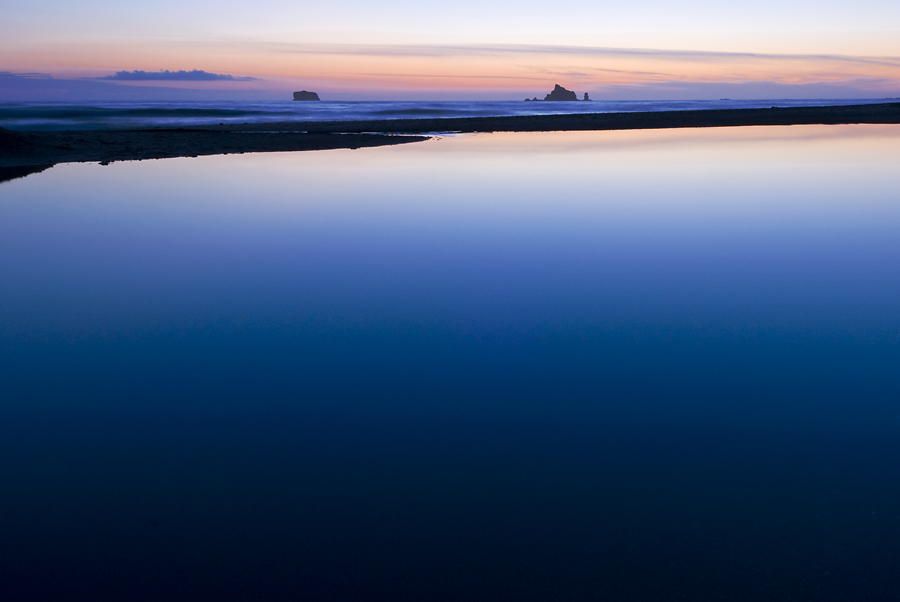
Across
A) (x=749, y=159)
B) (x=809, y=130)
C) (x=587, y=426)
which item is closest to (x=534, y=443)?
(x=587, y=426)

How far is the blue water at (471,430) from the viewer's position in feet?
8.18

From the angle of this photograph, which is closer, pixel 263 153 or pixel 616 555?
pixel 616 555

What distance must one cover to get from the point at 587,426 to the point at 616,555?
3.37 ft

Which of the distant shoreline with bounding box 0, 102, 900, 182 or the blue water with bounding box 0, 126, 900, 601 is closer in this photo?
the blue water with bounding box 0, 126, 900, 601

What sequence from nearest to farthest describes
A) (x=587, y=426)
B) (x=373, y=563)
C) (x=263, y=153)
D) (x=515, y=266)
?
(x=373, y=563) → (x=587, y=426) → (x=515, y=266) → (x=263, y=153)

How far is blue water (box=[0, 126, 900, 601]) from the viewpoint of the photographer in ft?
8.18

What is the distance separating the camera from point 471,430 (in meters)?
3.46

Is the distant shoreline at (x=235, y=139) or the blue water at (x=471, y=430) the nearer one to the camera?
the blue water at (x=471, y=430)

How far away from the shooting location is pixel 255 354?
4559mm

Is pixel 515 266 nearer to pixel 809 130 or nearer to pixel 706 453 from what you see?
pixel 706 453

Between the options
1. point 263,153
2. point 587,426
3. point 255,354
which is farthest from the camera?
point 263,153

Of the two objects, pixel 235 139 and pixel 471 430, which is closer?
pixel 471 430

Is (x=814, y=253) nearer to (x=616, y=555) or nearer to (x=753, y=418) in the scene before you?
(x=753, y=418)

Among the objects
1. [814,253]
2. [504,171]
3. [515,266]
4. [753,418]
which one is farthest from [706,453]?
[504,171]
